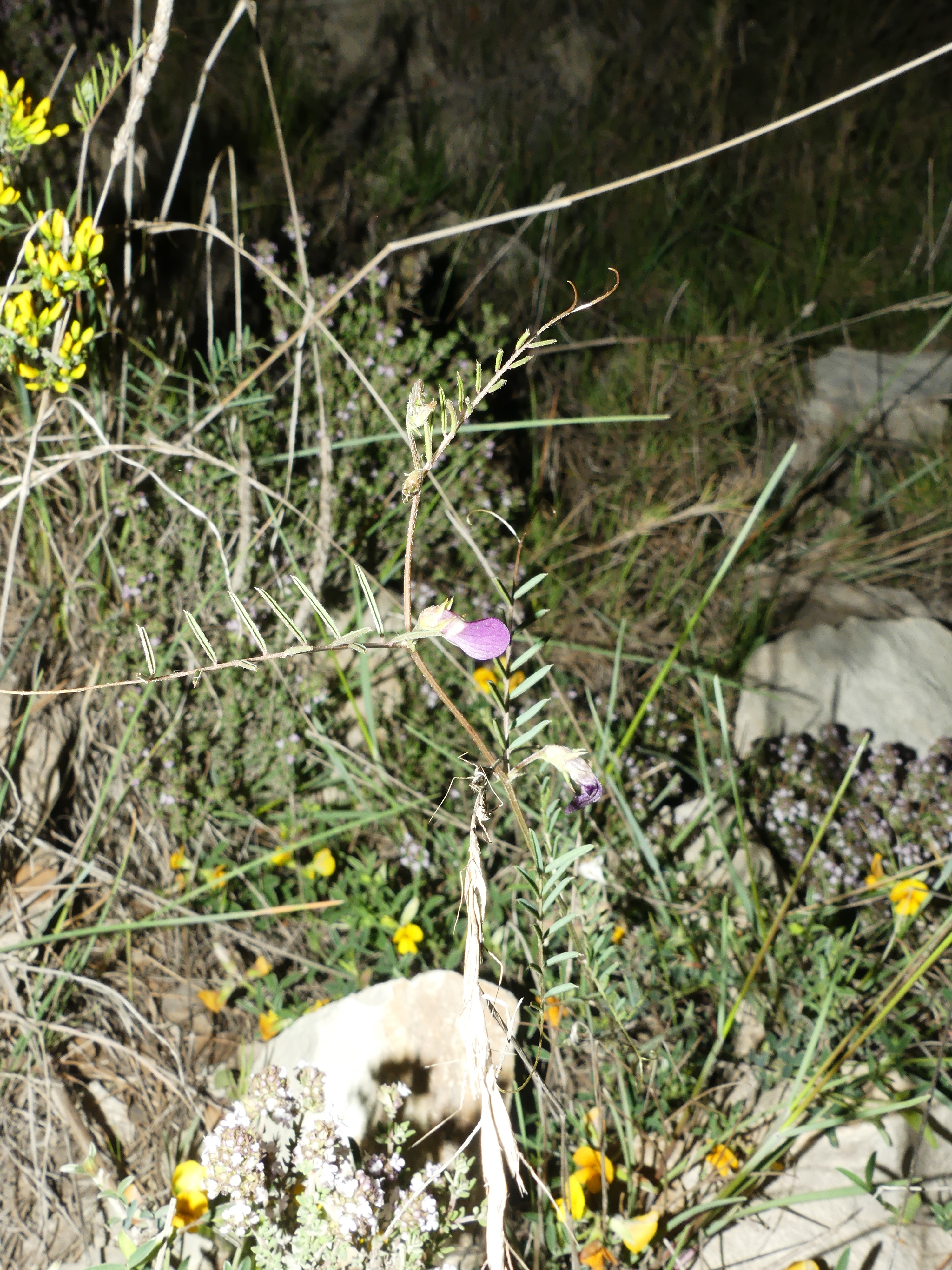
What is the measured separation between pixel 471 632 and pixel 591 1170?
1.05m

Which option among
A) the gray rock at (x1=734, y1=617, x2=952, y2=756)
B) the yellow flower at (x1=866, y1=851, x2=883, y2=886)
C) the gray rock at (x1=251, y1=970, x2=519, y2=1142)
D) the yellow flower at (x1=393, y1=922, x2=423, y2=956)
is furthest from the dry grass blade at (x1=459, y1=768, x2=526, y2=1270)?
the gray rock at (x1=734, y1=617, x2=952, y2=756)

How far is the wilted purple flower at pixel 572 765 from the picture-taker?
0.67 meters

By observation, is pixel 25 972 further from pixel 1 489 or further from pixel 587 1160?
pixel 587 1160

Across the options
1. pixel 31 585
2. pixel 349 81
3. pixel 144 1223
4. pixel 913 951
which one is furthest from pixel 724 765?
pixel 349 81

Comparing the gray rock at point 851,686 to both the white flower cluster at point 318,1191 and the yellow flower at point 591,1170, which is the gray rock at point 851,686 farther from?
the white flower cluster at point 318,1191

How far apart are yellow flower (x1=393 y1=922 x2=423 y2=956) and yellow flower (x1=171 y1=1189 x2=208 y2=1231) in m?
0.48

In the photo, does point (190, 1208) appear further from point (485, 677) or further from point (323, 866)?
point (485, 677)

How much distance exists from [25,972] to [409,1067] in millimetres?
706

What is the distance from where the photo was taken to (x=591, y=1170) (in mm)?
1255

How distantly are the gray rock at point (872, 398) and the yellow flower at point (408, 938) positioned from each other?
2.14 metres

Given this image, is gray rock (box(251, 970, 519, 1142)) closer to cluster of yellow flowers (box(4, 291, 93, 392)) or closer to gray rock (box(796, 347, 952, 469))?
cluster of yellow flowers (box(4, 291, 93, 392))

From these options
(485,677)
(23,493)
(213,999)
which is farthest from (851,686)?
(23,493)

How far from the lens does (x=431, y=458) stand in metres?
0.60

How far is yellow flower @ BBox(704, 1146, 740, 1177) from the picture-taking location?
1.29 m
